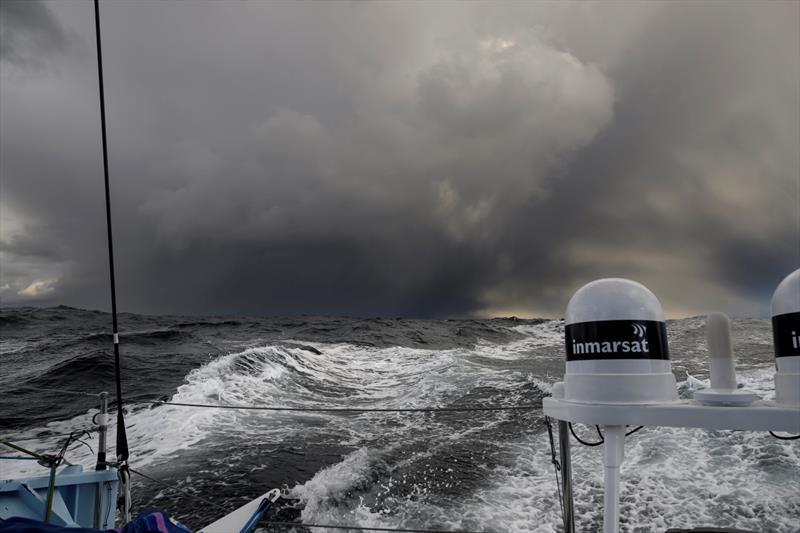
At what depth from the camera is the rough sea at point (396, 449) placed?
462 centimetres

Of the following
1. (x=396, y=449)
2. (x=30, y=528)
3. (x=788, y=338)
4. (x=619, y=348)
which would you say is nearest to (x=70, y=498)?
(x=30, y=528)

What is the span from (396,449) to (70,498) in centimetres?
406

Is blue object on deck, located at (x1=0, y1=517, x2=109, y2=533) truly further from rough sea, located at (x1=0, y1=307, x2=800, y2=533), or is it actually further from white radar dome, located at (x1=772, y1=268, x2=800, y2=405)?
rough sea, located at (x1=0, y1=307, x2=800, y2=533)

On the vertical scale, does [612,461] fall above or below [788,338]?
below

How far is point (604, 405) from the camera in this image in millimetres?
1658

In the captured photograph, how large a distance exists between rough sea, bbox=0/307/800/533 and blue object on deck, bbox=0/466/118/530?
1645 mm

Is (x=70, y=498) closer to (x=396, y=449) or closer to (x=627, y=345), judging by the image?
(x=627, y=345)

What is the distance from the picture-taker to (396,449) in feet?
21.0

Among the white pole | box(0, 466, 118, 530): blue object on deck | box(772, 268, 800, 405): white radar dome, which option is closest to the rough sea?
box(772, 268, 800, 405): white radar dome

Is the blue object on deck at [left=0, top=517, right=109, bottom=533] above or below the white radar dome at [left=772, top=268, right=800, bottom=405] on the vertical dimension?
below

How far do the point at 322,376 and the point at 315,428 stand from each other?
490 centimetres

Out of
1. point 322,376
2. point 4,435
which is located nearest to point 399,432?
point 322,376

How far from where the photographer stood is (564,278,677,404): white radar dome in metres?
1.68

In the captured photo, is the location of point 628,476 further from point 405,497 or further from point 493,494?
point 405,497
